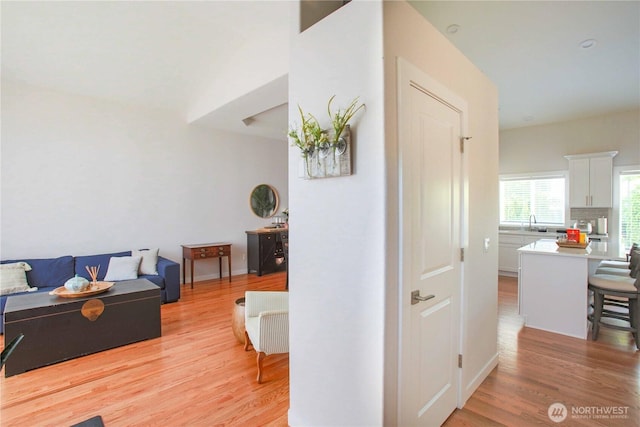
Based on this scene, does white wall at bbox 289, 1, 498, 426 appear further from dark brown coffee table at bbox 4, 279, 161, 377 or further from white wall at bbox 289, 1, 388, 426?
dark brown coffee table at bbox 4, 279, 161, 377

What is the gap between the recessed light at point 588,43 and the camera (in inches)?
129

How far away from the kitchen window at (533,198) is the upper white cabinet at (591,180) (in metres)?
0.28

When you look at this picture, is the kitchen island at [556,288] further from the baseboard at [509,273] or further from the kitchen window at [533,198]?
the kitchen window at [533,198]

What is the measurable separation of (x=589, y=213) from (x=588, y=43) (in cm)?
355

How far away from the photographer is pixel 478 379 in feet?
7.93

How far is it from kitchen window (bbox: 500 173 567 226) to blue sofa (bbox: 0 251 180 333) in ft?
21.8

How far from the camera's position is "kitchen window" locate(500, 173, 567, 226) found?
5.88 m

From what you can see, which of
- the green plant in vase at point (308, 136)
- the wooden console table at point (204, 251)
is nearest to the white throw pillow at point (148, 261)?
the wooden console table at point (204, 251)

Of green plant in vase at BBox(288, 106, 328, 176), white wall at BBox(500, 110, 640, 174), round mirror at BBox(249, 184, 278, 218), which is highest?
white wall at BBox(500, 110, 640, 174)

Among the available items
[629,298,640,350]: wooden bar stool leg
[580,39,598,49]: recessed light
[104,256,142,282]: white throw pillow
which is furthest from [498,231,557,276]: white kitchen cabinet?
[104,256,142,282]: white throw pillow

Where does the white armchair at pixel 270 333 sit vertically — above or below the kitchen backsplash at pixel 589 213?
below

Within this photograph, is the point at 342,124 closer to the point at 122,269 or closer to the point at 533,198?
the point at 122,269

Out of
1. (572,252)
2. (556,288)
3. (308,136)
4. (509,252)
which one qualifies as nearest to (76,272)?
(308,136)

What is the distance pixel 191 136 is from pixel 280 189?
7.51 feet
